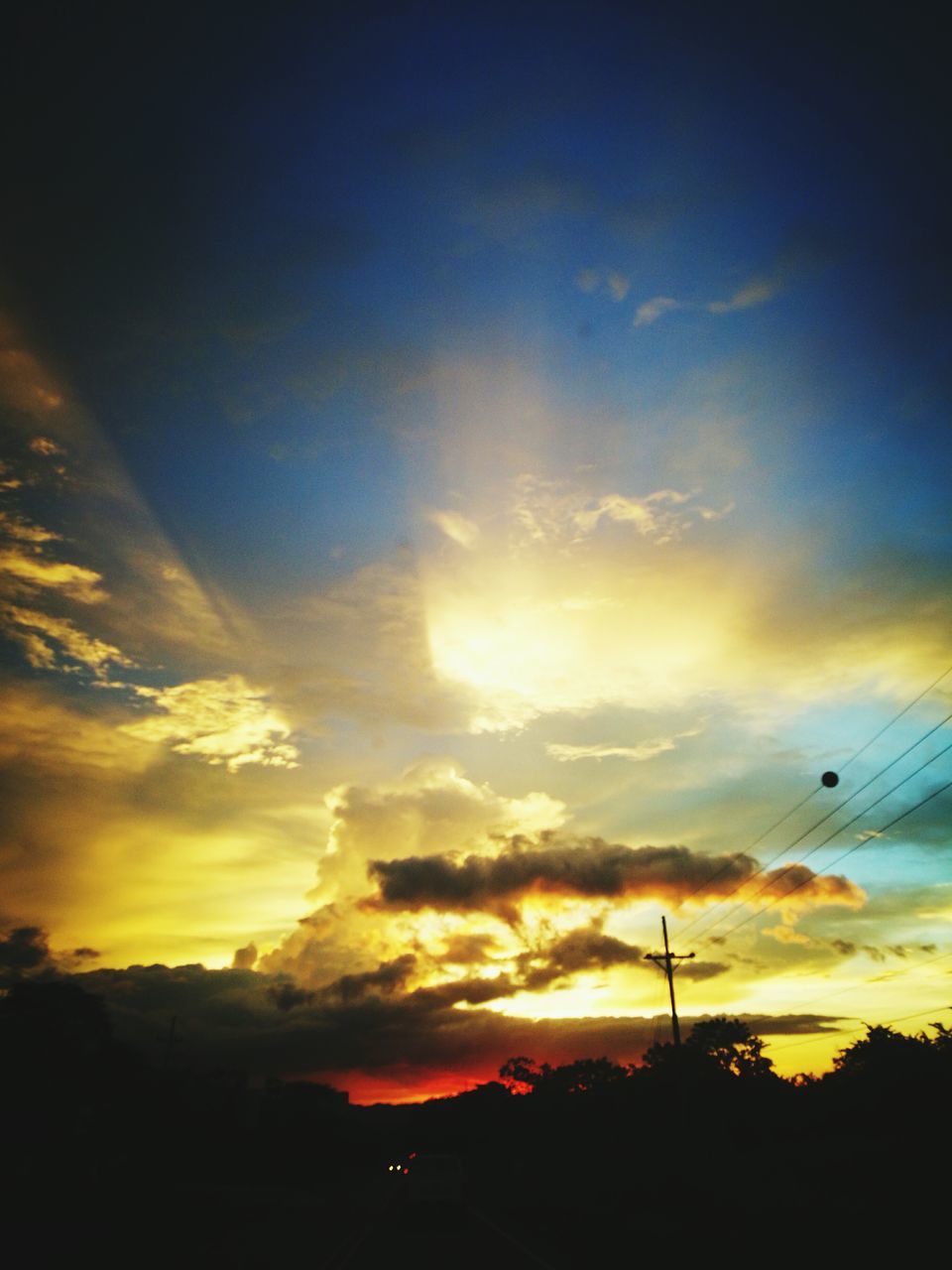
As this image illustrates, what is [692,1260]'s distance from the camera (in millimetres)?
15844

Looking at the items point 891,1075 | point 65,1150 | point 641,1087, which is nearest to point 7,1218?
point 65,1150

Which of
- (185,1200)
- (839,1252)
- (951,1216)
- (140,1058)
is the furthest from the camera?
(140,1058)

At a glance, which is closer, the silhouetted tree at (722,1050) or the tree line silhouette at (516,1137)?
the tree line silhouette at (516,1137)

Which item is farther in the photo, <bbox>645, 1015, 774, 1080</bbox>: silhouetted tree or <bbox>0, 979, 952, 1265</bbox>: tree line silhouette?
<bbox>645, 1015, 774, 1080</bbox>: silhouetted tree

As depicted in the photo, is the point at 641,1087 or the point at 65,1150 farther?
the point at 641,1087

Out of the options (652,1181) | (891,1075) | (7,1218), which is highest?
(891,1075)

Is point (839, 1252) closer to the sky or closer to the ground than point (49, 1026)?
closer to the ground

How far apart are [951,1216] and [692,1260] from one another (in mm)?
6132

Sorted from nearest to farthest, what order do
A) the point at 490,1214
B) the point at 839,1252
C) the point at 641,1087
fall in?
the point at 839,1252 → the point at 490,1214 → the point at 641,1087

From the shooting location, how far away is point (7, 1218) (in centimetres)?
3231

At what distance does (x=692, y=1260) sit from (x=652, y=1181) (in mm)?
16174

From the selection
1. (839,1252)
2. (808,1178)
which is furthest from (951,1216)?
(808,1178)

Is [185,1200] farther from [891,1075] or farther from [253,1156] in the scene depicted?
[253,1156]

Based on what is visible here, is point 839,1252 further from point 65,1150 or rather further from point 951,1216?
point 65,1150
